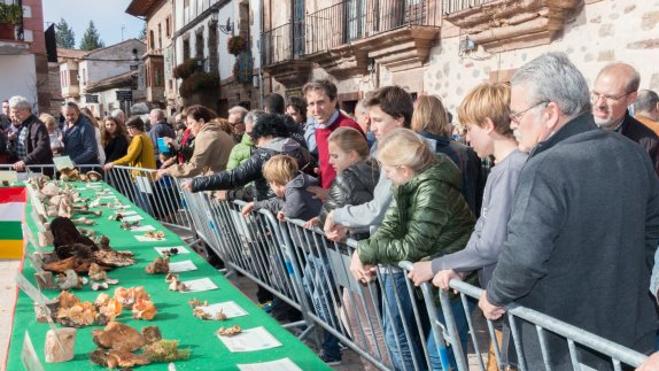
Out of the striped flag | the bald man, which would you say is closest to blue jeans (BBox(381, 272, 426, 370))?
the bald man

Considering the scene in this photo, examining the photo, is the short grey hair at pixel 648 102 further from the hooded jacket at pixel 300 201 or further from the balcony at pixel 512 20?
the balcony at pixel 512 20

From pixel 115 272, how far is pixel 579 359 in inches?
85.2

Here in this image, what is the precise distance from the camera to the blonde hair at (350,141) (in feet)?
10.4

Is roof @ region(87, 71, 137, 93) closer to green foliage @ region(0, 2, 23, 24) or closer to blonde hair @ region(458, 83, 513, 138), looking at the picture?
green foliage @ region(0, 2, 23, 24)

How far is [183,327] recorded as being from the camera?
2102mm

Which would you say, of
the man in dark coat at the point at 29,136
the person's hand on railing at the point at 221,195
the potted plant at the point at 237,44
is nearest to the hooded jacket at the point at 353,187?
the person's hand on railing at the point at 221,195

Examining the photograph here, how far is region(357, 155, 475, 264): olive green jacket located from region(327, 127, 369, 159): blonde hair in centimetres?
70

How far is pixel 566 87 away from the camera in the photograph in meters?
1.75

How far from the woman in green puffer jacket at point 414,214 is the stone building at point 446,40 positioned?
456 cm

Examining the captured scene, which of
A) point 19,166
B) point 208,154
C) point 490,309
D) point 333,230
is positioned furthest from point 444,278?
point 19,166

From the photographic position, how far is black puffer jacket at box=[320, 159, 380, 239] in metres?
3.03

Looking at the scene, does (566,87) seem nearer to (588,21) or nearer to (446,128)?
(446,128)

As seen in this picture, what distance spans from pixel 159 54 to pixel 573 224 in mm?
32526

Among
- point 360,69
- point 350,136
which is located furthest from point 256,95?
point 350,136
